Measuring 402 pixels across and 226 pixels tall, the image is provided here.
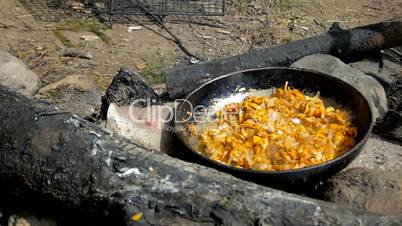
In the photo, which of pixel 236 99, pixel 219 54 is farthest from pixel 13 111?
pixel 219 54

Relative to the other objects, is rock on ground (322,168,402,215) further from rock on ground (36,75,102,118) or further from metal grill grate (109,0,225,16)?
metal grill grate (109,0,225,16)

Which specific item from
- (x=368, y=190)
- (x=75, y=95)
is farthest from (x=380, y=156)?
(x=75, y=95)

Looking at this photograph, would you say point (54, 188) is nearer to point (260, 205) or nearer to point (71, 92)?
point (260, 205)

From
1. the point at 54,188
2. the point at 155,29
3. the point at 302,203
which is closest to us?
the point at 302,203

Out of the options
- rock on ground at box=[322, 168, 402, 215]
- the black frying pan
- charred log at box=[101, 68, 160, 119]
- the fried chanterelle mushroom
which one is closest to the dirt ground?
charred log at box=[101, 68, 160, 119]

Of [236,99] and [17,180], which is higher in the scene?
[236,99]

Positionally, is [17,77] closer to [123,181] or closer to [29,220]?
[29,220]
